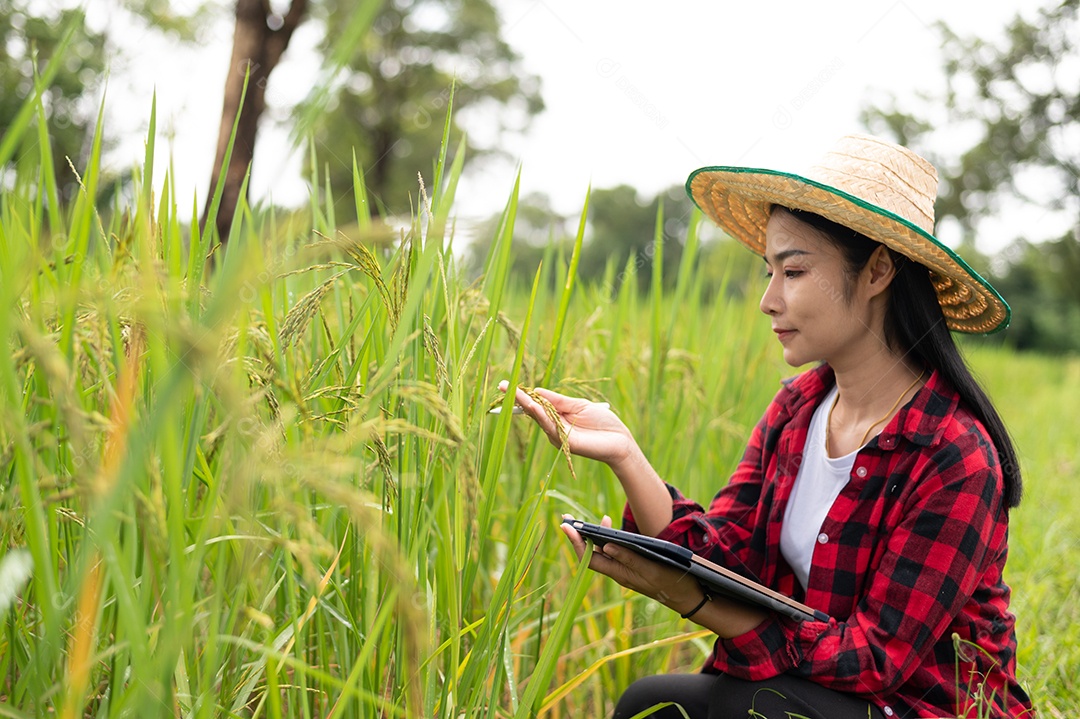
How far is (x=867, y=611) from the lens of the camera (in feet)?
4.44

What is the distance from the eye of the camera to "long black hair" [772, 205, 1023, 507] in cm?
147

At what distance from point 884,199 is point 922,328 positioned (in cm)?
24

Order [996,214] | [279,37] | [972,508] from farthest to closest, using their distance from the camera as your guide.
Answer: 1. [996,214]
2. [279,37]
3. [972,508]

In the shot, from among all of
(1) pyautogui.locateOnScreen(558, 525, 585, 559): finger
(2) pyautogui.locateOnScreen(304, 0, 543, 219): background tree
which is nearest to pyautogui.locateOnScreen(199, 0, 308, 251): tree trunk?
(1) pyautogui.locateOnScreen(558, 525, 585, 559): finger

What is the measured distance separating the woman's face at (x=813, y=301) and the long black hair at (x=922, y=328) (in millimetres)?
23

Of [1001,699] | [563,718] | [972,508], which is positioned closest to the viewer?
[972,508]

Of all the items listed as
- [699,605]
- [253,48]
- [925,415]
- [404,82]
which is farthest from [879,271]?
[404,82]

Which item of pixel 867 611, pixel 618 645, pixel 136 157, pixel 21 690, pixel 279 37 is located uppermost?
pixel 279 37

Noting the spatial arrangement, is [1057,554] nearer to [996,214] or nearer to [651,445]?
[651,445]

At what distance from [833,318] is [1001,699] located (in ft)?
2.32

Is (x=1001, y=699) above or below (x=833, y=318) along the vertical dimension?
below

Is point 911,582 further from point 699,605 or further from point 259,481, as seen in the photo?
point 259,481

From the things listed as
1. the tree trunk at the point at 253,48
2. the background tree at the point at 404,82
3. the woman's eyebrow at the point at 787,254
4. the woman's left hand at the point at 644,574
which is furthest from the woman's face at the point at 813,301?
the background tree at the point at 404,82

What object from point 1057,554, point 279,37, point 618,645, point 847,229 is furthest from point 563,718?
point 279,37
